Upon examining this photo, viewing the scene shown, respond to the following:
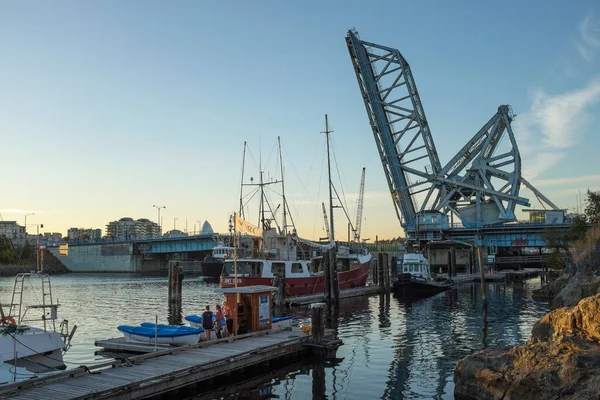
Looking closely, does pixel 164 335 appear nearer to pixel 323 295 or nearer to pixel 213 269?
pixel 323 295

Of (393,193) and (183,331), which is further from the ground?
(393,193)

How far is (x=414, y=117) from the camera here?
66.5 m

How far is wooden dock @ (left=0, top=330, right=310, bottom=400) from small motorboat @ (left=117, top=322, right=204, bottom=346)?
133cm

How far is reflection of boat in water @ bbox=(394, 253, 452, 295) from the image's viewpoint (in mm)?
52000

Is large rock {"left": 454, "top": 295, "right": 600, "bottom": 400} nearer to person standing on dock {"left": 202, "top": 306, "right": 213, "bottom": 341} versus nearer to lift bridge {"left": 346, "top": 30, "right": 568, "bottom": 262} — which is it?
person standing on dock {"left": 202, "top": 306, "right": 213, "bottom": 341}

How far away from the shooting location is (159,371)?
49.5 ft

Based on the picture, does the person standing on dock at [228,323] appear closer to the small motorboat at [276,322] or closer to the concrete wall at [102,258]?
the small motorboat at [276,322]

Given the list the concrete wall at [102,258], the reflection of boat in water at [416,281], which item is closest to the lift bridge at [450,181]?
the reflection of boat in water at [416,281]

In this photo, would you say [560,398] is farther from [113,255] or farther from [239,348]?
[113,255]

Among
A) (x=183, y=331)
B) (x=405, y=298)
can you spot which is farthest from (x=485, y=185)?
(x=183, y=331)

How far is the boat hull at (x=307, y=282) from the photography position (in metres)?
39.5

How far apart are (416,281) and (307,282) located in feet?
42.2

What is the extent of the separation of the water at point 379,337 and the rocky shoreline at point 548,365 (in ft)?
5.50

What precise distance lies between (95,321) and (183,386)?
67.5 ft
